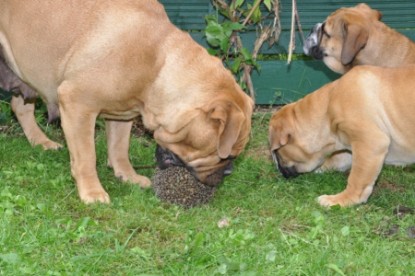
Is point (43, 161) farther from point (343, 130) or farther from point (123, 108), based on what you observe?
point (343, 130)

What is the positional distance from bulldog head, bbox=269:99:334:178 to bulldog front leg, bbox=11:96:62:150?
1.88 meters

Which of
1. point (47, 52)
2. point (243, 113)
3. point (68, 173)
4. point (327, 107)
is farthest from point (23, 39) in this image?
point (327, 107)

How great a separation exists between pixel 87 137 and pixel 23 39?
913 millimetres

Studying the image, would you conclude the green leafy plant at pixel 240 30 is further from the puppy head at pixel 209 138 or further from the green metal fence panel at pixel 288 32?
the puppy head at pixel 209 138

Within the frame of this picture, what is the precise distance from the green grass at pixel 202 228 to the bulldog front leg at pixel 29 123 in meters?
0.19

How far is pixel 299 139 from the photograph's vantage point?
6320mm

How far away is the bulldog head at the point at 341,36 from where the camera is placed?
698 centimetres

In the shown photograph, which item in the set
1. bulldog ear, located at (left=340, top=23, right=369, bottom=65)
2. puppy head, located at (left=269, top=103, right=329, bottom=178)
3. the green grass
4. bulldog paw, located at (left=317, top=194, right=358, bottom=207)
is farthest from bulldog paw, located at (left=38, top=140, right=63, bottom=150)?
bulldog ear, located at (left=340, top=23, right=369, bottom=65)

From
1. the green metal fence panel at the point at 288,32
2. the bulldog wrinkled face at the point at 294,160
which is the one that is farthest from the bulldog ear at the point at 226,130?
the green metal fence panel at the point at 288,32

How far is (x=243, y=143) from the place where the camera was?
17.8ft

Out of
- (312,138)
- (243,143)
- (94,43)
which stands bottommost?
(312,138)

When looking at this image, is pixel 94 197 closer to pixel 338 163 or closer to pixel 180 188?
pixel 180 188

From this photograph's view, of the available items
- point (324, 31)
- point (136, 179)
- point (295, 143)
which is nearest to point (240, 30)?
point (324, 31)

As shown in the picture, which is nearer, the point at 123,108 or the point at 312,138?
the point at 123,108
